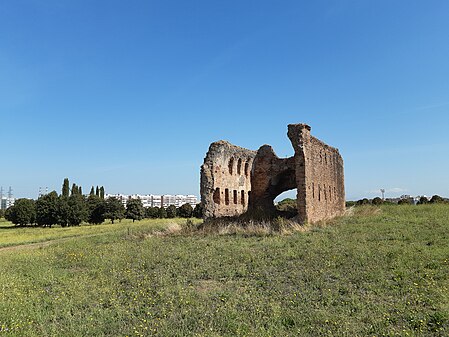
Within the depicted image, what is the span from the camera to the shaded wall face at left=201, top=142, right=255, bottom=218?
22.7 m

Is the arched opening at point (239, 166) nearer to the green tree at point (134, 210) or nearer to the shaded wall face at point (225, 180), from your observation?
the shaded wall face at point (225, 180)

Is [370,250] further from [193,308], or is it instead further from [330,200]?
[330,200]

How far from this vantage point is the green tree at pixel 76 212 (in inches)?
2149

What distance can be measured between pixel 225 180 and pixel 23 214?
46673 millimetres

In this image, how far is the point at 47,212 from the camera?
178 feet

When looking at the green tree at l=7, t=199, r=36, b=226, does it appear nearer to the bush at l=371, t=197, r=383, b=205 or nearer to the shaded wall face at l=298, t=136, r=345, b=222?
the shaded wall face at l=298, t=136, r=345, b=222

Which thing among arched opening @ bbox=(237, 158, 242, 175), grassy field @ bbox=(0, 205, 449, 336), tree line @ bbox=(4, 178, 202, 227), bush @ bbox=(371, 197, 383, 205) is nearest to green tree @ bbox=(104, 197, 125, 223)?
tree line @ bbox=(4, 178, 202, 227)

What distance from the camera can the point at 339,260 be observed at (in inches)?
438

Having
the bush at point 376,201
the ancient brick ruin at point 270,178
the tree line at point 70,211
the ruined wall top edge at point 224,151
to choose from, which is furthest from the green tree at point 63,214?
the bush at point 376,201

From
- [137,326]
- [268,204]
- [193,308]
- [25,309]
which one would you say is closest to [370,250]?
[193,308]

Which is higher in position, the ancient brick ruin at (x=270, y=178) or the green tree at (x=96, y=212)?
the ancient brick ruin at (x=270, y=178)

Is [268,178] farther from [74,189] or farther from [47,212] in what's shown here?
[74,189]

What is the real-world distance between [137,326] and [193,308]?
1.31 meters

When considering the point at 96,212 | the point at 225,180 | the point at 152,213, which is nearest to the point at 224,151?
the point at 225,180
